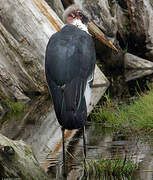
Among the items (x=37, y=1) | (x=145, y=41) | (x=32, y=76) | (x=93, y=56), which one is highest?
(x=93, y=56)

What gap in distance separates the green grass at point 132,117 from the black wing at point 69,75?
1397 mm

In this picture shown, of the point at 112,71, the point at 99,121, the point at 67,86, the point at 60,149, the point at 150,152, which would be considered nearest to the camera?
the point at 67,86

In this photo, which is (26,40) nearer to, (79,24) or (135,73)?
(79,24)

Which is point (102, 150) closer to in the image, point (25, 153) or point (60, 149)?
point (60, 149)

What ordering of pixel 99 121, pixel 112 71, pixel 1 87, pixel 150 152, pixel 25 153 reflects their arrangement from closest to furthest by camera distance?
1. pixel 25 153
2. pixel 150 152
3. pixel 99 121
4. pixel 1 87
5. pixel 112 71

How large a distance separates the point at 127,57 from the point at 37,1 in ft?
18.5

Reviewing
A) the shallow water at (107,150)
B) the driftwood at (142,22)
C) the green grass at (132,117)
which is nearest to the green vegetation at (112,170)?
the shallow water at (107,150)

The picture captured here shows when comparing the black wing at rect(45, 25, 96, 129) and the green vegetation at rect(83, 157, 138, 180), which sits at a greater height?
the black wing at rect(45, 25, 96, 129)

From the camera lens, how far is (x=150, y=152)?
5594mm

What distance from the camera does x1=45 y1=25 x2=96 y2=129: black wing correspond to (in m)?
5.04

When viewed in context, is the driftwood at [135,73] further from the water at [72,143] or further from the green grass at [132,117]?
the green grass at [132,117]

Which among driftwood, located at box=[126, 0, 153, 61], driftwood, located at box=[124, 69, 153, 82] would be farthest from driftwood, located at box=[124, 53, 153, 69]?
driftwood, located at box=[126, 0, 153, 61]

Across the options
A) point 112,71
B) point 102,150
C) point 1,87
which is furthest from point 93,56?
point 112,71

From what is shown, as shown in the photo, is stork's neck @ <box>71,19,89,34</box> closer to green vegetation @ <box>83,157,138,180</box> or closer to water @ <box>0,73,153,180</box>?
water @ <box>0,73,153,180</box>
